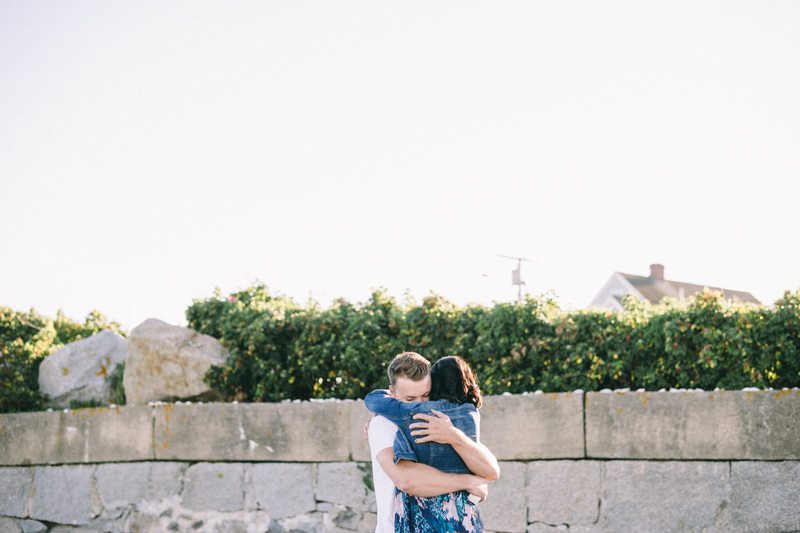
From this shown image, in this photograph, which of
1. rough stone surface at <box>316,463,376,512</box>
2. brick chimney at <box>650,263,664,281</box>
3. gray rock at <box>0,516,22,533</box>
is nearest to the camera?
rough stone surface at <box>316,463,376,512</box>

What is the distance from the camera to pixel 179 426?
21.3 feet

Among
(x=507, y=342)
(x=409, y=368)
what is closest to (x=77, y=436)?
(x=507, y=342)

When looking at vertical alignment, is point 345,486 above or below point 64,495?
above

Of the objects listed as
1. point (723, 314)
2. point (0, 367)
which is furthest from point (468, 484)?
point (0, 367)

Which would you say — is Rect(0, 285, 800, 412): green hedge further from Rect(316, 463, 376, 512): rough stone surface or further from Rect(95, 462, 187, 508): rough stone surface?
Rect(95, 462, 187, 508): rough stone surface

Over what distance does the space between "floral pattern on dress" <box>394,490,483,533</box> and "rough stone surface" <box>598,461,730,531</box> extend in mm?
2519

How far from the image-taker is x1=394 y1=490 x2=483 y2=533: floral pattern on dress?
3.07 meters

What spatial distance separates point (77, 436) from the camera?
270 inches

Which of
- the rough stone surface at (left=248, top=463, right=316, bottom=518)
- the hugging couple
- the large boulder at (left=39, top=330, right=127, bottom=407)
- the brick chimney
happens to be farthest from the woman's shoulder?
the brick chimney

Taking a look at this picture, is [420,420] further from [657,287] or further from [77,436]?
[657,287]

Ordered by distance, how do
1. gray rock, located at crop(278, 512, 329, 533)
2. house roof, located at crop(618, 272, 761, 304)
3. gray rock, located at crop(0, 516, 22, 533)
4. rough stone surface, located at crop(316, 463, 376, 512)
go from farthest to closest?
house roof, located at crop(618, 272, 761, 304) → gray rock, located at crop(0, 516, 22, 533) → gray rock, located at crop(278, 512, 329, 533) → rough stone surface, located at crop(316, 463, 376, 512)

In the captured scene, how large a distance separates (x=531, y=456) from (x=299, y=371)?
83.2 inches

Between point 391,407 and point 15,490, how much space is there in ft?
17.8

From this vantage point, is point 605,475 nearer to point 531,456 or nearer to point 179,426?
point 531,456
